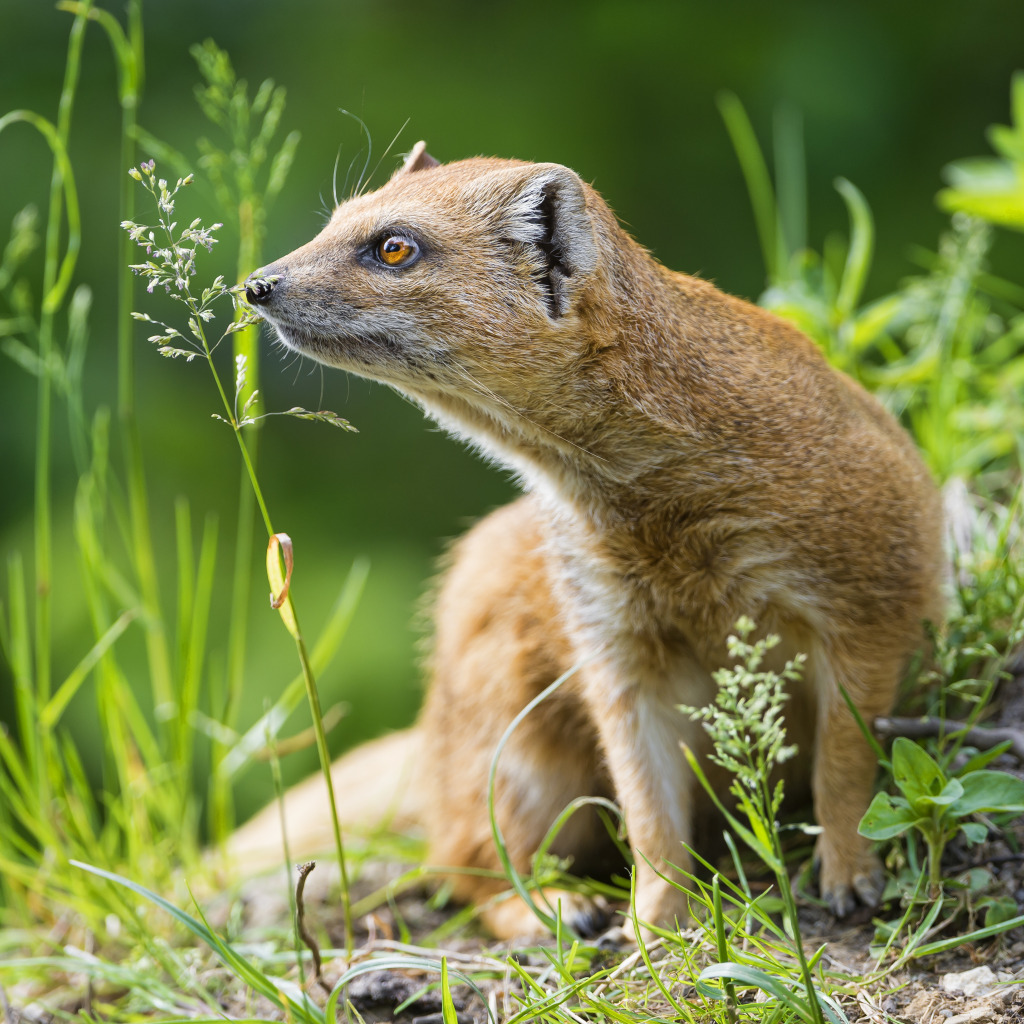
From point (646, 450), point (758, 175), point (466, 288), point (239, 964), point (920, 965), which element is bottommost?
point (920, 965)

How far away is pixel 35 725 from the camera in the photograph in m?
2.31

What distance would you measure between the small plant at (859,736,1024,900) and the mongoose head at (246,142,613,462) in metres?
0.78

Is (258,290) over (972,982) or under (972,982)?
over

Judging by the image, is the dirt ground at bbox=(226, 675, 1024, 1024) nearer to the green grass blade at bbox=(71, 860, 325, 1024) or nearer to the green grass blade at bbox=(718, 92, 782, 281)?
the green grass blade at bbox=(71, 860, 325, 1024)

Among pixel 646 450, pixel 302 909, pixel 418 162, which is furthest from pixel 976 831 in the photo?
pixel 418 162

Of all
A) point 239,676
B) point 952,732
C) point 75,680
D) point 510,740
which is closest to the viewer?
point 952,732

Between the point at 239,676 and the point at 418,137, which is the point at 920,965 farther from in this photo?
the point at 418,137

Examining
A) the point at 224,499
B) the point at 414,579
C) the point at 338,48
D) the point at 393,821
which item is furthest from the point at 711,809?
the point at 338,48

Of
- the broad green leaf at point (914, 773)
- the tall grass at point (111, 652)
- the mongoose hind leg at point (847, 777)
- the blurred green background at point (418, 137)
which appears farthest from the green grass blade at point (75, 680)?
the blurred green background at point (418, 137)

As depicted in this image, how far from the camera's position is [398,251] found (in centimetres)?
179

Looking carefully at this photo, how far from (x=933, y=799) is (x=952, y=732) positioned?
0.40 meters

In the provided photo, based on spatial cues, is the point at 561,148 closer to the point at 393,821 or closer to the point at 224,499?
the point at 224,499

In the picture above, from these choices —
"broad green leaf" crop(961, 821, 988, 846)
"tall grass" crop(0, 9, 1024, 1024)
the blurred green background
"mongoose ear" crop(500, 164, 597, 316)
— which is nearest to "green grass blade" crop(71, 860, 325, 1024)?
"tall grass" crop(0, 9, 1024, 1024)

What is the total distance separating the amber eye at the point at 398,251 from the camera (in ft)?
5.87
